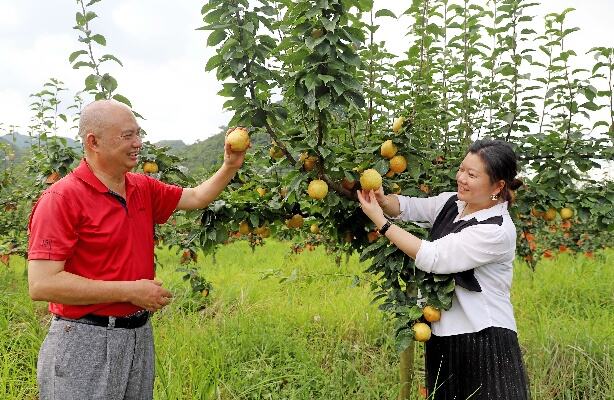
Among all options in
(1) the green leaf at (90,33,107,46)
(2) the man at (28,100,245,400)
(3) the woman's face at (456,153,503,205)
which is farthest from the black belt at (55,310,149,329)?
(1) the green leaf at (90,33,107,46)

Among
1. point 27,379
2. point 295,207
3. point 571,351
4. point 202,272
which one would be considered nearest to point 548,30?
point 295,207

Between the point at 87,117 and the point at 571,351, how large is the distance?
11.8ft

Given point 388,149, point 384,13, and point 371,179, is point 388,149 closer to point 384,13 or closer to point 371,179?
point 371,179

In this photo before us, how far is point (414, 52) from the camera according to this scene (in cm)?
265

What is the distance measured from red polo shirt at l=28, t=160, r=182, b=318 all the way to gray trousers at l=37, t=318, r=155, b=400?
0.25 feet

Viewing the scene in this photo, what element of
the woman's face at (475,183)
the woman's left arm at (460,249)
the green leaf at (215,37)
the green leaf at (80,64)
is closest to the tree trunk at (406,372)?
the woman's left arm at (460,249)

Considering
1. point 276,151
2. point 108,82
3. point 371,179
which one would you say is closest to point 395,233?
point 371,179

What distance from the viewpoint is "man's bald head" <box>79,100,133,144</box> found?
181 centimetres

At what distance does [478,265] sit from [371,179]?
22.8 inches

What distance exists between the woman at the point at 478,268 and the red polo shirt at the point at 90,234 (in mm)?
993

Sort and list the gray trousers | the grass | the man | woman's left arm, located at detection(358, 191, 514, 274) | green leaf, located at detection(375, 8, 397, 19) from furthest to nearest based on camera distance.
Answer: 1. the grass
2. green leaf, located at detection(375, 8, 397, 19)
3. woman's left arm, located at detection(358, 191, 514, 274)
4. the gray trousers
5. the man

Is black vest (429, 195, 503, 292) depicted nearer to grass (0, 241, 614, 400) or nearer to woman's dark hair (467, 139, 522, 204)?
woman's dark hair (467, 139, 522, 204)

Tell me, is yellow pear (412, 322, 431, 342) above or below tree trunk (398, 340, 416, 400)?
above

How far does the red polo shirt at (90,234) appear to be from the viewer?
5.51 ft
